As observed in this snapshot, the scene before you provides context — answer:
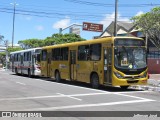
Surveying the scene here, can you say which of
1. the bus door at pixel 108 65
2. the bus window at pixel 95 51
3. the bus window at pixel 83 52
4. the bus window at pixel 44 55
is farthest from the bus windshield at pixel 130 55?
the bus window at pixel 44 55

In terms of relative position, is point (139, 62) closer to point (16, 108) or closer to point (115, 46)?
point (115, 46)

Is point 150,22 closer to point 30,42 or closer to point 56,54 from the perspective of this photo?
point 56,54

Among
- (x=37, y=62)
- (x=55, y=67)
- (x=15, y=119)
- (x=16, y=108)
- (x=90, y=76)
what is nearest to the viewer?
(x=15, y=119)

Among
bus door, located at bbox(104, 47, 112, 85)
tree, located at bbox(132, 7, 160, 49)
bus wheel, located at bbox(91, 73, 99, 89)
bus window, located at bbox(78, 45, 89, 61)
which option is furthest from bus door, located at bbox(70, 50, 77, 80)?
tree, located at bbox(132, 7, 160, 49)

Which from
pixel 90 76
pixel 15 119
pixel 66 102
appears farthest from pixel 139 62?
pixel 15 119

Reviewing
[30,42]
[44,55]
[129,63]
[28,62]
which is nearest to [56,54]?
[44,55]

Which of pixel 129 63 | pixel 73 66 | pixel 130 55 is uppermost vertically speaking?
pixel 130 55

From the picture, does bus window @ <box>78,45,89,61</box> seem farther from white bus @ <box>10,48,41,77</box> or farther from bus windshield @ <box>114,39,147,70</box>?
white bus @ <box>10,48,41,77</box>

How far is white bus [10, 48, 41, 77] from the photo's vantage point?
32.8 metres

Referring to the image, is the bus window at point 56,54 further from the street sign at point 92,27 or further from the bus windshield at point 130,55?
the street sign at point 92,27

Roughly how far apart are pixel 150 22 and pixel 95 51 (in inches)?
629

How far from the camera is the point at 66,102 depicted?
14.5m

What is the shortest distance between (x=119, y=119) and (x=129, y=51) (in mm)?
9965

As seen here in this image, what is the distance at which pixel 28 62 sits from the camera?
1374 inches
